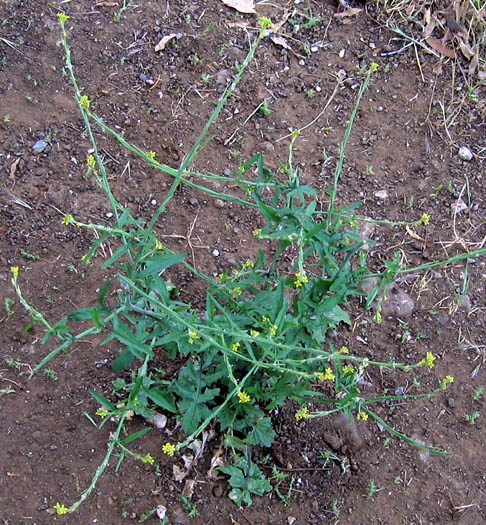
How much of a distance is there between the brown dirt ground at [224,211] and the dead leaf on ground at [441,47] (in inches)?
4.2

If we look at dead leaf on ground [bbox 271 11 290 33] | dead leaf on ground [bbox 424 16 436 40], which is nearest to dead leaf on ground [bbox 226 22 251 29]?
dead leaf on ground [bbox 271 11 290 33]

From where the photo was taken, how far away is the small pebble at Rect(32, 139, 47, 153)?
141 inches

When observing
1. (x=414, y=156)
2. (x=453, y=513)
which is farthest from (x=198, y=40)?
(x=453, y=513)

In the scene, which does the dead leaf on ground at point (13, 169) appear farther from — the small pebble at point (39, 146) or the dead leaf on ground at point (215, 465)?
the dead leaf on ground at point (215, 465)

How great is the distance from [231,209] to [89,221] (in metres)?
0.82

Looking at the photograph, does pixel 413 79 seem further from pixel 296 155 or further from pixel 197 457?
pixel 197 457

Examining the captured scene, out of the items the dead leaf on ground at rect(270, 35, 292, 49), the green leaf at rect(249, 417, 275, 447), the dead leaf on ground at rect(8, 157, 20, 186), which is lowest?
the green leaf at rect(249, 417, 275, 447)

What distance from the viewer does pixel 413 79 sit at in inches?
164

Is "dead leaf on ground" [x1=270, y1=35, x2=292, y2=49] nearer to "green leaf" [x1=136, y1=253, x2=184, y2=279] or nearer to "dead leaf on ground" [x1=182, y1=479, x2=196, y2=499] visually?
"green leaf" [x1=136, y1=253, x2=184, y2=279]

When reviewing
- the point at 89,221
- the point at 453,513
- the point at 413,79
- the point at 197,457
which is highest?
the point at 413,79

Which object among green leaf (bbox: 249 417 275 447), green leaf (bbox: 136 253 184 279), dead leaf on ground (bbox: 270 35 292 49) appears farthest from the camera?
dead leaf on ground (bbox: 270 35 292 49)

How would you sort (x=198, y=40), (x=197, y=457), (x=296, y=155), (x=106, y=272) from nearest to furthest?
(x=197, y=457) → (x=106, y=272) → (x=296, y=155) → (x=198, y=40)

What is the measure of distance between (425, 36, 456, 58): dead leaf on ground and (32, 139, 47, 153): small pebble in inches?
107

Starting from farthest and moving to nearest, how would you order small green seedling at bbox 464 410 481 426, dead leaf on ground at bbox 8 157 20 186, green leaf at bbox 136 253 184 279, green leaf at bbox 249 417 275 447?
dead leaf on ground at bbox 8 157 20 186, small green seedling at bbox 464 410 481 426, green leaf at bbox 249 417 275 447, green leaf at bbox 136 253 184 279
